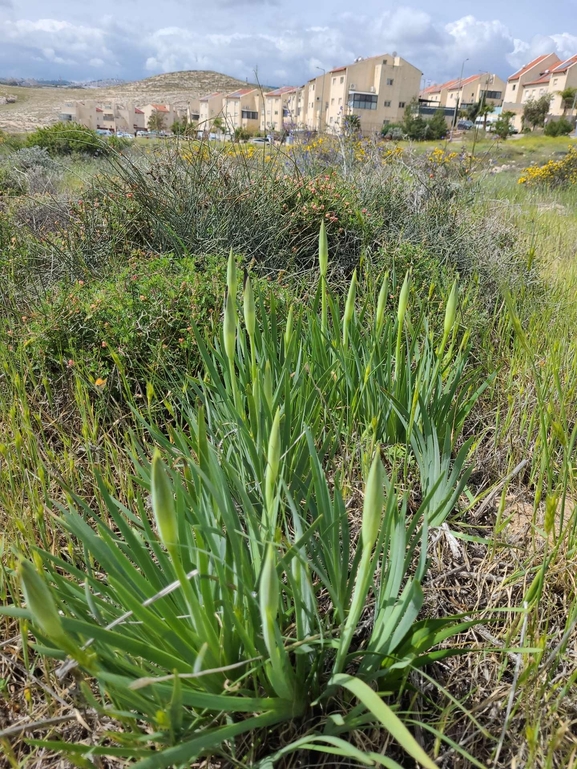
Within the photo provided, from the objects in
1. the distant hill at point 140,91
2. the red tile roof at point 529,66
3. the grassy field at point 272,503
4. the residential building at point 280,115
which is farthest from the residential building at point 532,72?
the grassy field at point 272,503

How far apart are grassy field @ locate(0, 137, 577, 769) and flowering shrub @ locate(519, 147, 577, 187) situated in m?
6.39

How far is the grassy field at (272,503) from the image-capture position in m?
0.81

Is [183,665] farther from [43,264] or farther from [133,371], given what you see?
[43,264]

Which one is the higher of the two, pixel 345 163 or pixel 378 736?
pixel 345 163

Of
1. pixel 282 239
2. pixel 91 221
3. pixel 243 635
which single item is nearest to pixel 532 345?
pixel 282 239

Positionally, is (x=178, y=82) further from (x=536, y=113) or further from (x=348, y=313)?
(x=348, y=313)

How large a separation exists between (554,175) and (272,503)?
10.3 meters

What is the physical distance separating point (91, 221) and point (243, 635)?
3344mm

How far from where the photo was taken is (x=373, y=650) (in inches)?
35.9

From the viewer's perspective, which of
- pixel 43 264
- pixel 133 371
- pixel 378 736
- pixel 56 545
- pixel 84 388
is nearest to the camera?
pixel 378 736

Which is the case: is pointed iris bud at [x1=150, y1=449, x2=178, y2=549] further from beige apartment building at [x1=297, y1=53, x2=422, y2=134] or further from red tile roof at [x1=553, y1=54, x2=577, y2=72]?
red tile roof at [x1=553, y1=54, x2=577, y2=72]

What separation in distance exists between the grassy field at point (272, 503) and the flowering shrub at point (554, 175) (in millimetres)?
6386

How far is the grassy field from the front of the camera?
81 centimetres

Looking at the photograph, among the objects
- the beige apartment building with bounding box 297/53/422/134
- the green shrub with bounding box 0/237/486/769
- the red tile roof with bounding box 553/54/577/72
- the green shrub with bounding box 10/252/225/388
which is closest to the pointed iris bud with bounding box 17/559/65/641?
the green shrub with bounding box 0/237/486/769
